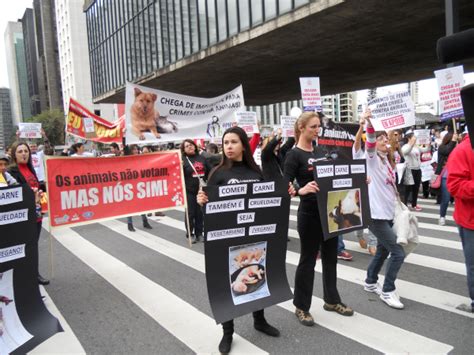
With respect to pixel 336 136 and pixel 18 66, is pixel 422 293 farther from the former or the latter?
pixel 18 66

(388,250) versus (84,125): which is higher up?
(84,125)

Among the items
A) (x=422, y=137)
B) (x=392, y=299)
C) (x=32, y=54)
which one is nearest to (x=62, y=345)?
(x=392, y=299)

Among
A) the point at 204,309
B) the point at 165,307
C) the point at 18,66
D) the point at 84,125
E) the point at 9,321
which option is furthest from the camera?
the point at 18,66

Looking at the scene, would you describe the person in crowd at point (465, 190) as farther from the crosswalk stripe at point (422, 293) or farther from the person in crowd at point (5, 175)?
the person in crowd at point (5, 175)

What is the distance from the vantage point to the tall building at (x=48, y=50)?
96875 mm

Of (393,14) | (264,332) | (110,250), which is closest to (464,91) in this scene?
(264,332)

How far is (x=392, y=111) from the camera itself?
19.5ft

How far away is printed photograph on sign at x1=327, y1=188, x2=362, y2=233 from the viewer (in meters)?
3.63

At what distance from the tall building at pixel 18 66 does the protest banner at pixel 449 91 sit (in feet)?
494

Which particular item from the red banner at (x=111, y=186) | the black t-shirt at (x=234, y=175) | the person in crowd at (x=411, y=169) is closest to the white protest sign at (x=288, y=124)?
the person in crowd at (x=411, y=169)

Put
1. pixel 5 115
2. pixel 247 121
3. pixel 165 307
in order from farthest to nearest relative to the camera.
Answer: pixel 5 115 < pixel 247 121 < pixel 165 307

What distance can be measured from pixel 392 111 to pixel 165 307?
4415 millimetres

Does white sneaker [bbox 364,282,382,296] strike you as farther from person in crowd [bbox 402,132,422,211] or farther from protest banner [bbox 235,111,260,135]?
person in crowd [bbox 402,132,422,211]

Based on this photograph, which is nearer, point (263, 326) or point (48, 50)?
point (263, 326)
